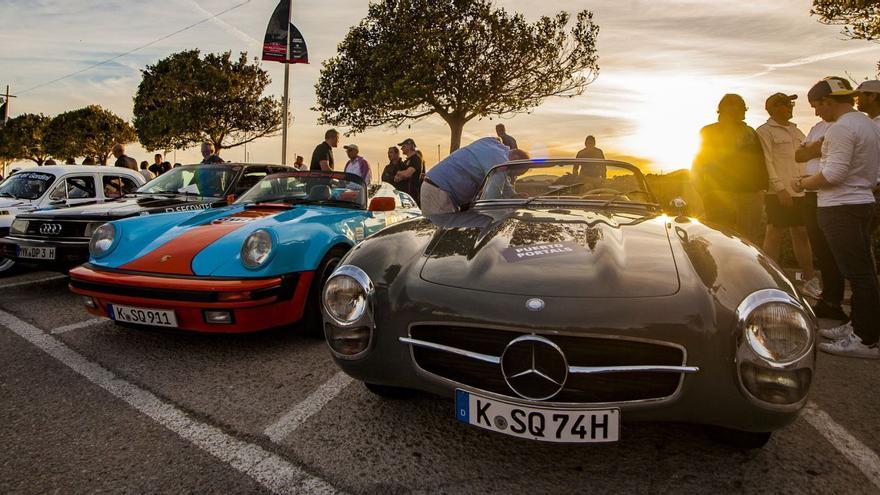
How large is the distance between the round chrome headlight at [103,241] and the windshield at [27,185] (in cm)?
370

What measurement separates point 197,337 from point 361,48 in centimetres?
1844

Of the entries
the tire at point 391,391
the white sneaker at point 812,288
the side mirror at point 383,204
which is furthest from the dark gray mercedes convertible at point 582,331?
the white sneaker at point 812,288

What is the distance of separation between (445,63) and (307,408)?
18.3 m

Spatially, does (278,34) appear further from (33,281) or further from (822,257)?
(822,257)

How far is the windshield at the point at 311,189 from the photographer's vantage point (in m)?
4.75

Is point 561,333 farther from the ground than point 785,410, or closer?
farther from the ground

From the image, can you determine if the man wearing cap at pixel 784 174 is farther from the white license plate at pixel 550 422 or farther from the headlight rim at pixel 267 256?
the headlight rim at pixel 267 256

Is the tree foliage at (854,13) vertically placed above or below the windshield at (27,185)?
above

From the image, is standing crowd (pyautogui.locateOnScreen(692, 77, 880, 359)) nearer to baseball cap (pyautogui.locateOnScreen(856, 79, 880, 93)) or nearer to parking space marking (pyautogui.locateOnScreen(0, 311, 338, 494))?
baseball cap (pyautogui.locateOnScreen(856, 79, 880, 93))

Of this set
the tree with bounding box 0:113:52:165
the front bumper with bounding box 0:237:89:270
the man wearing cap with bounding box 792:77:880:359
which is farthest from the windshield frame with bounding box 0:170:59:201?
the tree with bounding box 0:113:52:165

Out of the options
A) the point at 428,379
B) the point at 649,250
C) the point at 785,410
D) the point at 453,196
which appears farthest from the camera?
the point at 453,196

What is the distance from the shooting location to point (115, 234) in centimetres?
386

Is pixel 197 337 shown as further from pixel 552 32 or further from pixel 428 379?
pixel 552 32

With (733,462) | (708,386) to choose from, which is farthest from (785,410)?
(733,462)
